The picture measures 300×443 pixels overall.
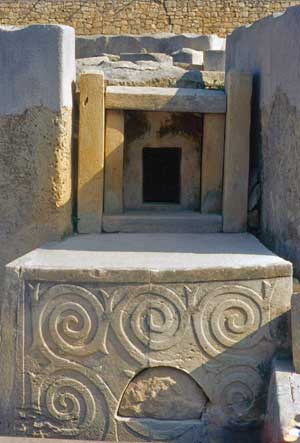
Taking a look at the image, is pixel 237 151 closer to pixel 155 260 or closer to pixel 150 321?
pixel 155 260

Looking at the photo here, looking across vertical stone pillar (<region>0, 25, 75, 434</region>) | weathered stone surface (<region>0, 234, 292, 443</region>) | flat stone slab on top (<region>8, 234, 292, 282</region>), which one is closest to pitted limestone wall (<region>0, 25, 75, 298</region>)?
vertical stone pillar (<region>0, 25, 75, 434</region>)

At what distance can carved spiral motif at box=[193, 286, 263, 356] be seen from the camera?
13.2ft

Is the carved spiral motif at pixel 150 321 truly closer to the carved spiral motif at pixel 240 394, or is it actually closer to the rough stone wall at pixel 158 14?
the carved spiral motif at pixel 240 394

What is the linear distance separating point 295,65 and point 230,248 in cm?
131

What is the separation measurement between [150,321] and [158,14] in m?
15.5

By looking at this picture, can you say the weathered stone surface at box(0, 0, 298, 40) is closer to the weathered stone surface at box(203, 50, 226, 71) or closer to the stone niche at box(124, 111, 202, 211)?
the weathered stone surface at box(203, 50, 226, 71)

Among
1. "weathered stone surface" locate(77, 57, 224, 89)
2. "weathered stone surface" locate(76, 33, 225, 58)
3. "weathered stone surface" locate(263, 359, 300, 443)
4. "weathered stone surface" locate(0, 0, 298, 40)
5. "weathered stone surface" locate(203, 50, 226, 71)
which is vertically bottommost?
"weathered stone surface" locate(263, 359, 300, 443)

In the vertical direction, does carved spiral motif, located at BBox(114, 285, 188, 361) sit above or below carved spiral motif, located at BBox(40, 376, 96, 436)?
above

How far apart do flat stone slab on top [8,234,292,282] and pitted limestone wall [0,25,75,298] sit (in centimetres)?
35

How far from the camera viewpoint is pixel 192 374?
13.2ft

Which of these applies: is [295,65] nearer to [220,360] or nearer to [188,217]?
[188,217]

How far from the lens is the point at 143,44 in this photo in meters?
12.7

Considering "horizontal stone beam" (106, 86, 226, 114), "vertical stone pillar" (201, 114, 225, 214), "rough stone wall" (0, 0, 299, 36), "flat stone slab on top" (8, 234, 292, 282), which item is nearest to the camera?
"flat stone slab on top" (8, 234, 292, 282)

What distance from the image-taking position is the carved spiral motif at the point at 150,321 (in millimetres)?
3990
